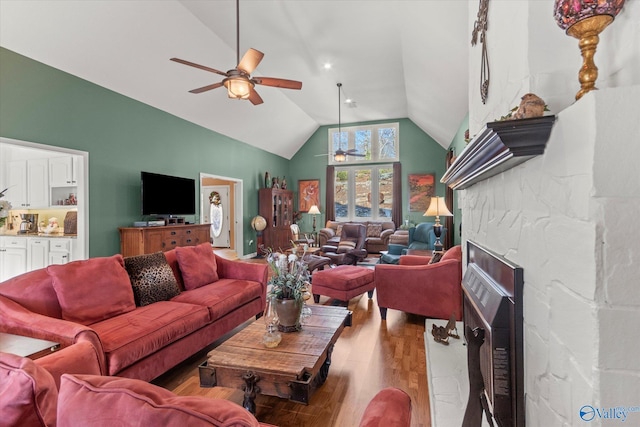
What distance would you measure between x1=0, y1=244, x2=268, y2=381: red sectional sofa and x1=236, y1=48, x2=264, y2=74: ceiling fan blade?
2.00 meters

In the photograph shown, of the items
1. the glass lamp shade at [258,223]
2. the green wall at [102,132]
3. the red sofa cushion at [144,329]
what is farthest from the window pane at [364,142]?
the red sofa cushion at [144,329]

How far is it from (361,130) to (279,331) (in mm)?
8162

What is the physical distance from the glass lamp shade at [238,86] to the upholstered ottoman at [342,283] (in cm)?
226

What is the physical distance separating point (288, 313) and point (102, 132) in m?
3.91

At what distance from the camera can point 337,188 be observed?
31.6 feet

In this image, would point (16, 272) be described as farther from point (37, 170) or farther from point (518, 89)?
A: point (518, 89)

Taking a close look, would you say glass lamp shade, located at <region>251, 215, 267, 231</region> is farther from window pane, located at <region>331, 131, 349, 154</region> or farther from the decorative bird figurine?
the decorative bird figurine

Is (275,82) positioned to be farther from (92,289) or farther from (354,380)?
(354,380)

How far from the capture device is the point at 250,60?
9.55ft

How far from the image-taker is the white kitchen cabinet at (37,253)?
4227 mm

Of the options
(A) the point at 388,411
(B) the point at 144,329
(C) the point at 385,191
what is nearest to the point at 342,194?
(C) the point at 385,191

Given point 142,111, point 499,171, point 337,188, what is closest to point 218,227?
point 337,188

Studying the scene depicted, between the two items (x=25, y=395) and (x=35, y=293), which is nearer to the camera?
(x=25, y=395)

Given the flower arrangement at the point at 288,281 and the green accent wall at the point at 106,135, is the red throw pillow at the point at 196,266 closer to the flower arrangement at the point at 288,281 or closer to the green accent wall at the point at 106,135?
the flower arrangement at the point at 288,281
